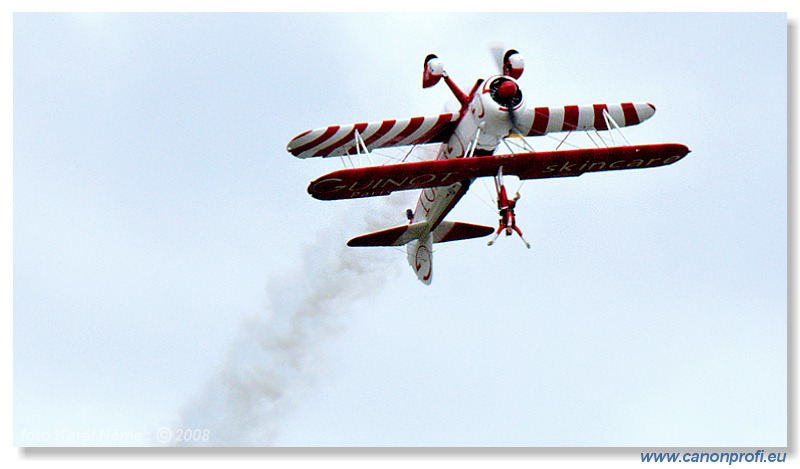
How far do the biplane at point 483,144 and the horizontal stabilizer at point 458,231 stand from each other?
2.43 meters

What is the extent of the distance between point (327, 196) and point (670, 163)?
6866 millimetres

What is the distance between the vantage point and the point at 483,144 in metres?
36.8

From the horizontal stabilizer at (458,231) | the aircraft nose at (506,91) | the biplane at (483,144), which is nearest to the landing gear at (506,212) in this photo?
the biplane at (483,144)

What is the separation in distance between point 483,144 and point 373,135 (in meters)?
2.27

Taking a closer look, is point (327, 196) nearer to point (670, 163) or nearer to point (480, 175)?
point (480, 175)

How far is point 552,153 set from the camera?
3622 cm

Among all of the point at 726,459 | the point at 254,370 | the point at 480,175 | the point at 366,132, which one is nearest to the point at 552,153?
the point at 480,175

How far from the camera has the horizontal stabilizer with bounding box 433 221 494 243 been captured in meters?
41.7

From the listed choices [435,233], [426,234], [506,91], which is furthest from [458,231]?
[506,91]

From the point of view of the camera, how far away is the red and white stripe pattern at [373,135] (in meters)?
36.9

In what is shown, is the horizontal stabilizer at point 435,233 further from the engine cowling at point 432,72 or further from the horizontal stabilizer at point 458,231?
the engine cowling at point 432,72

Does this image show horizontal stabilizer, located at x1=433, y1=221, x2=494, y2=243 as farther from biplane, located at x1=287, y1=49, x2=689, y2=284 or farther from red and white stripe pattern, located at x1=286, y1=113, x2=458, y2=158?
red and white stripe pattern, located at x1=286, y1=113, x2=458, y2=158

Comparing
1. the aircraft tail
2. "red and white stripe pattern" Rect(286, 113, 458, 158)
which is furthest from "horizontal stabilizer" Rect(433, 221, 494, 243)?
"red and white stripe pattern" Rect(286, 113, 458, 158)

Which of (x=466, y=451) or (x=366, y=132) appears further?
(x=366, y=132)
